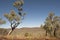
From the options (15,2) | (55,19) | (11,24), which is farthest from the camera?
(55,19)

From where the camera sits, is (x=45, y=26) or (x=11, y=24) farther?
(x=45, y=26)

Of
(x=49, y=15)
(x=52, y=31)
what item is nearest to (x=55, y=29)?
(x=52, y=31)

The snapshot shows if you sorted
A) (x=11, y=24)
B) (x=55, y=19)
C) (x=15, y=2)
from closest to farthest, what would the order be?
(x=11, y=24) → (x=15, y=2) → (x=55, y=19)

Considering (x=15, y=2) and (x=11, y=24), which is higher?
(x=15, y=2)

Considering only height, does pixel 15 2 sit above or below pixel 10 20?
above

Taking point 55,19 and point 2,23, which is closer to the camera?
point 2,23

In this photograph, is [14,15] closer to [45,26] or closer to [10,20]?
[10,20]

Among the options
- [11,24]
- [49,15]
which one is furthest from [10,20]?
[49,15]

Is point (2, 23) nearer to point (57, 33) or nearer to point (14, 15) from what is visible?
point (14, 15)

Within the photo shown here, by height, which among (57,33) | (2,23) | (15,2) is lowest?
(57,33)

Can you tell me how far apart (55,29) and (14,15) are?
Answer: 60.9ft

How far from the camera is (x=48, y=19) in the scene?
180 ft

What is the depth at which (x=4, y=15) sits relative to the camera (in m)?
41.7

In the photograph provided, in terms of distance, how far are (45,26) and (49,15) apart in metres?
4.25
